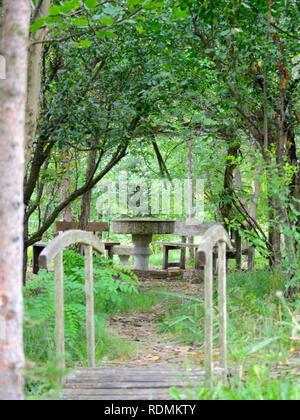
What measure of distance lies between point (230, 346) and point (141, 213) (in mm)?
11646

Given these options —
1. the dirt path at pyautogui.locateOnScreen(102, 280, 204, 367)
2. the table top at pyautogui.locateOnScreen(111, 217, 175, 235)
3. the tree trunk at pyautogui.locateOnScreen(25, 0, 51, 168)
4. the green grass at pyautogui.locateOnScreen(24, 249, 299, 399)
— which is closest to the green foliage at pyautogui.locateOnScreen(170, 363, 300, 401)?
the green grass at pyautogui.locateOnScreen(24, 249, 299, 399)

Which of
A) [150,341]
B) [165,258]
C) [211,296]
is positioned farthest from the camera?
[165,258]

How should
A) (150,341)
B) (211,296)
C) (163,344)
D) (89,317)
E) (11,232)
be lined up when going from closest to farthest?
(11,232) → (211,296) → (89,317) → (163,344) → (150,341)

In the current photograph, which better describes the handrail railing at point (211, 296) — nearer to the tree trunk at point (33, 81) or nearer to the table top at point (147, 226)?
the tree trunk at point (33, 81)

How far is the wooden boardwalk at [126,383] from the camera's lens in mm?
2775

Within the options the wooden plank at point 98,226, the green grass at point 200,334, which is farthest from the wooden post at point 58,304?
the wooden plank at point 98,226

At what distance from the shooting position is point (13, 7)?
6.98ft

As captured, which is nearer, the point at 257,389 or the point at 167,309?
the point at 257,389

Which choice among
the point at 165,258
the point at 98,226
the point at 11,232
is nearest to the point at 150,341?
the point at 11,232

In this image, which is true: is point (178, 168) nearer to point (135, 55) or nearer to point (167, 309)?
point (135, 55)

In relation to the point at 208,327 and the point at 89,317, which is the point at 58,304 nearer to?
the point at 89,317

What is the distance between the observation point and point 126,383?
296cm
